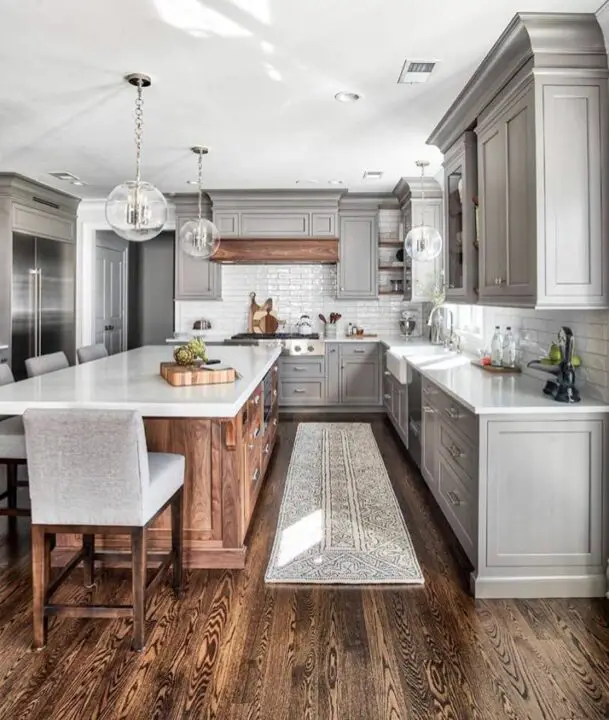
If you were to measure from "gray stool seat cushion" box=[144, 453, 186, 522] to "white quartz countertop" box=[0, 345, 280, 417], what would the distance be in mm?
207

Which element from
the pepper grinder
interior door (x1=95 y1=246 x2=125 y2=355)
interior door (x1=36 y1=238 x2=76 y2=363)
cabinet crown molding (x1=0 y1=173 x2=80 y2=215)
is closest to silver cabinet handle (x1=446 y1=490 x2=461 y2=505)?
the pepper grinder

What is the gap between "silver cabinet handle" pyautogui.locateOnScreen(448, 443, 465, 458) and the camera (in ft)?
8.87

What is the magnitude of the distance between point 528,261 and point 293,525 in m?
Result: 1.89

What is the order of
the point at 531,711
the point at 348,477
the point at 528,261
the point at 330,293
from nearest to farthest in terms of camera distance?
1. the point at 531,711
2. the point at 528,261
3. the point at 348,477
4. the point at 330,293

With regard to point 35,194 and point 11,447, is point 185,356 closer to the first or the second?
point 11,447

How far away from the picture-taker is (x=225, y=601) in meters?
2.34

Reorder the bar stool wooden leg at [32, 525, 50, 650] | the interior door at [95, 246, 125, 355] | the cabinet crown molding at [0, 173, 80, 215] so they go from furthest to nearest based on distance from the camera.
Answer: the interior door at [95, 246, 125, 355]
the cabinet crown molding at [0, 173, 80, 215]
the bar stool wooden leg at [32, 525, 50, 650]

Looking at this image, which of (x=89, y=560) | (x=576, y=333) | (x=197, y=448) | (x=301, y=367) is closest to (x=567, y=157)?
(x=576, y=333)

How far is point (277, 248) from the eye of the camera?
6238mm

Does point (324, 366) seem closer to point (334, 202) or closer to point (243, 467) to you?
point (334, 202)

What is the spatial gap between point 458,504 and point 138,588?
1.59 m

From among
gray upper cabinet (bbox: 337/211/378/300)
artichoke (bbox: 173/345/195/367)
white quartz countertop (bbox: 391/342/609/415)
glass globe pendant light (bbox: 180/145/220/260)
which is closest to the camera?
white quartz countertop (bbox: 391/342/609/415)

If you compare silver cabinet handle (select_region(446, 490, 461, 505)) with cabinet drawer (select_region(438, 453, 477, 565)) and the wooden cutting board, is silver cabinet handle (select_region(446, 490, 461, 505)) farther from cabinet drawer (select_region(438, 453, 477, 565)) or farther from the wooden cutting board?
the wooden cutting board

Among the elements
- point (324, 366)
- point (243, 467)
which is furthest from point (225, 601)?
point (324, 366)
